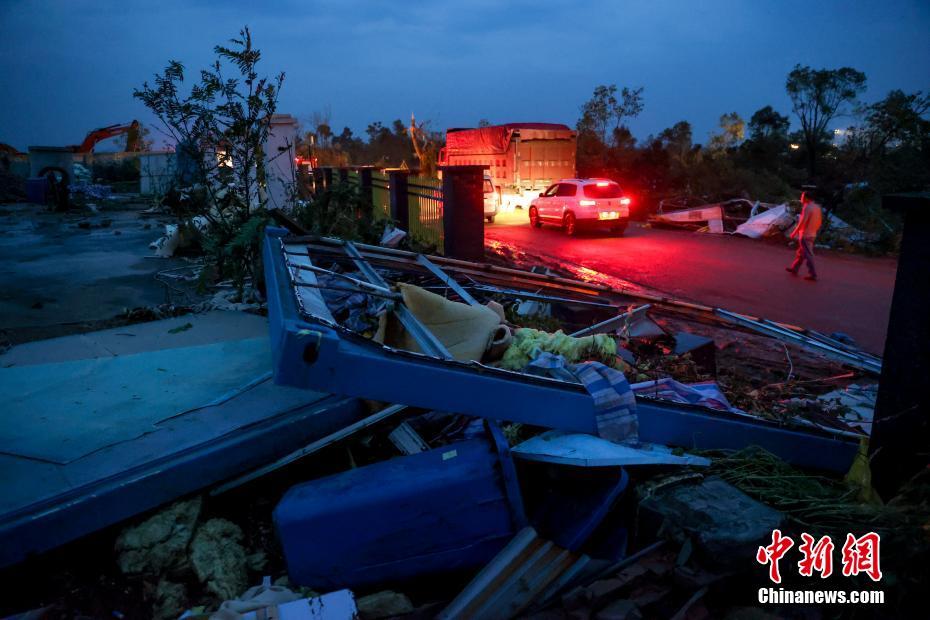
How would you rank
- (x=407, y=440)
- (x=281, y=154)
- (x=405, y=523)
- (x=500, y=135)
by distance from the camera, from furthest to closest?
(x=500, y=135)
(x=281, y=154)
(x=407, y=440)
(x=405, y=523)

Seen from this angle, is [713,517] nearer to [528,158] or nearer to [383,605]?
[383,605]

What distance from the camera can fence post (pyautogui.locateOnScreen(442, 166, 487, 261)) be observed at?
9734mm

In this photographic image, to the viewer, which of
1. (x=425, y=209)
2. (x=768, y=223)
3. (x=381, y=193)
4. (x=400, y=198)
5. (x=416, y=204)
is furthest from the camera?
(x=768, y=223)

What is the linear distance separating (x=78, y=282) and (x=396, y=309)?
6798mm

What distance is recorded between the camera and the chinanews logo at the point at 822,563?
2312 millimetres

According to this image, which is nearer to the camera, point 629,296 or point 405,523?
point 405,523

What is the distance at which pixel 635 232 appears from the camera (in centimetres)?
1739

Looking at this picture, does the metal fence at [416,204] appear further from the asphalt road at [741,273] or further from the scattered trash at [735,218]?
the scattered trash at [735,218]

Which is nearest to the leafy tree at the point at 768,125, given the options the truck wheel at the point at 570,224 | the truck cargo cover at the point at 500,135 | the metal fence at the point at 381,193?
the truck cargo cover at the point at 500,135

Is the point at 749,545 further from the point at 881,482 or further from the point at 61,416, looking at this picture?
the point at 61,416

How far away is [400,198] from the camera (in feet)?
40.1

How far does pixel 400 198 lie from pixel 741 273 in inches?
275

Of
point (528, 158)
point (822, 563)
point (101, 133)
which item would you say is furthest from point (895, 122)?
point (101, 133)

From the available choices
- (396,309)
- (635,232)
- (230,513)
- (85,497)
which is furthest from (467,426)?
→ (635,232)
